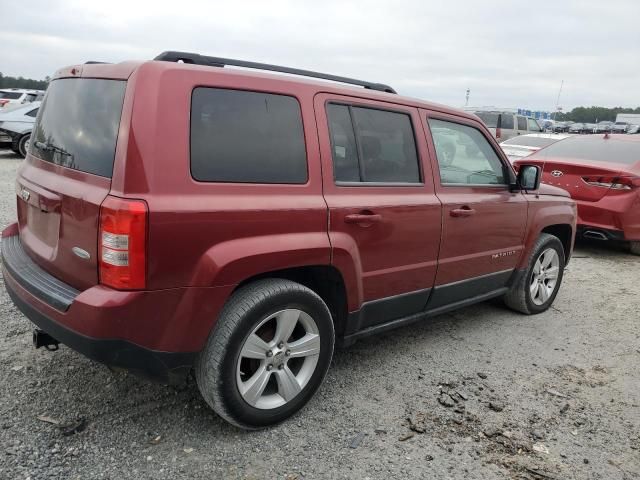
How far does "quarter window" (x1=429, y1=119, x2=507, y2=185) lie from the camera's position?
3605 mm

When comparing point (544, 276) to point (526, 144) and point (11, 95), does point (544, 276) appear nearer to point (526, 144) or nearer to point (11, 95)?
point (526, 144)

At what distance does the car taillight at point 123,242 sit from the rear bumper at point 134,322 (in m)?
0.06

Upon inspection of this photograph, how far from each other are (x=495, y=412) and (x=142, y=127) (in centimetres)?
244

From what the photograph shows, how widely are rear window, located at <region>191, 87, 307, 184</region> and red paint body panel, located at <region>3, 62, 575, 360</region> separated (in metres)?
0.05

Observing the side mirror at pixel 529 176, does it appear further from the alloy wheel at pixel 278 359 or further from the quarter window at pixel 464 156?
the alloy wheel at pixel 278 359

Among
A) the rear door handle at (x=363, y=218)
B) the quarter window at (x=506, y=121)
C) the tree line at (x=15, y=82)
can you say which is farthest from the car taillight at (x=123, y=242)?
the tree line at (x=15, y=82)

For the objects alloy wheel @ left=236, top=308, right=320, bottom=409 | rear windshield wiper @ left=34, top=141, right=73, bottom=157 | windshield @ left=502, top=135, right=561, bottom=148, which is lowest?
alloy wheel @ left=236, top=308, right=320, bottom=409

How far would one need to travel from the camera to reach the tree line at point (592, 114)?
268 feet

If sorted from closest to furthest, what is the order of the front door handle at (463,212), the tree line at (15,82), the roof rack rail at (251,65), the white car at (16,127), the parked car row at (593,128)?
the roof rack rail at (251,65) < the front door handle at (463,212) < the white car at (16,127) < the parked car row at (593,128) < the tree line at (15,82)

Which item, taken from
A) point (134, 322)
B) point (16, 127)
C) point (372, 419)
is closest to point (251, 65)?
point (134, 322)

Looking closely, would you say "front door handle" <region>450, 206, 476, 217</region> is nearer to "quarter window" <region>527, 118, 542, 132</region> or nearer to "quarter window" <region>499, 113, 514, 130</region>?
"quarter window" <region>499, 113, 514, 130</region>

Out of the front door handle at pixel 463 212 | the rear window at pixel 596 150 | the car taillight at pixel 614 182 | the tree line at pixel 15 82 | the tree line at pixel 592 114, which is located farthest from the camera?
the tree line at pixel 592 114

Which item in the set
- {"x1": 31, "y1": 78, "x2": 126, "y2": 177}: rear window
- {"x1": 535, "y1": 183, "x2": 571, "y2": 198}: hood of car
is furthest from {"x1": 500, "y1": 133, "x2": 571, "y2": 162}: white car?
{"x1": 31, "y1": 78, "x2": 126, "y2": 177}: rear window

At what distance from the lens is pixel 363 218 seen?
2963 mm
